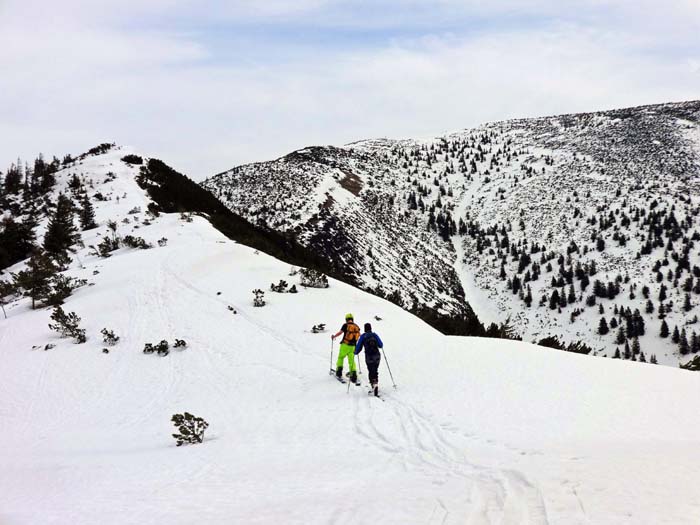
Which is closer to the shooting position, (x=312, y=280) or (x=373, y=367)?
(x=373, y=367)

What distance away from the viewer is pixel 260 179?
6544cm

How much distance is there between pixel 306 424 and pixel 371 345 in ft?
8.37

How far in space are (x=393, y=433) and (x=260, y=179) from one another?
61276mm

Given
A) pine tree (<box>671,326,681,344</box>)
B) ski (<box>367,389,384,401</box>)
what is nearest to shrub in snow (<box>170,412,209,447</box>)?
ski (<box>367,389,384,401</box>)

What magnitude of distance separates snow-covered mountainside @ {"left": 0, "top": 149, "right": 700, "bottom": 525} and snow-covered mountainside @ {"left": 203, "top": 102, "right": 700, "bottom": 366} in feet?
81.6

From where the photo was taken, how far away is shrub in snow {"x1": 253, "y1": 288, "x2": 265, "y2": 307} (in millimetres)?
17797

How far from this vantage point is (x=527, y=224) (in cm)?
7350

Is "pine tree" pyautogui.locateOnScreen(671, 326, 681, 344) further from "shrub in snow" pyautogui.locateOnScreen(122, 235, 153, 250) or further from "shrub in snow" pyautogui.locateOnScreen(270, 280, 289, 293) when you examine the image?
"shrub in snow" pyautogui.locateOnScreen(122, 235, 153, 250)

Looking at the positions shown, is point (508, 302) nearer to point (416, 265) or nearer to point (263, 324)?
point (416, 265)

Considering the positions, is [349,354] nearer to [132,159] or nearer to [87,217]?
[87,217]

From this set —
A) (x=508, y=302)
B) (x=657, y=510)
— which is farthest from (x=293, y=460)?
(x=508, y=302)

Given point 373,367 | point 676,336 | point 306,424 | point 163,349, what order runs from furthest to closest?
point 676,336
point 163,349
point 373,367
point 306,424

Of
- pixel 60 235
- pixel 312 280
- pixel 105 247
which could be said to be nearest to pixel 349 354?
pixel 312 280

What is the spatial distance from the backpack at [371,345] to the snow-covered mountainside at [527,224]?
28.1 metres
